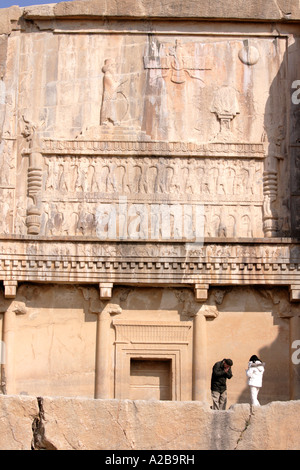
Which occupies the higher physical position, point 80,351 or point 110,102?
point 110,102

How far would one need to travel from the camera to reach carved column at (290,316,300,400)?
19438 millimetres

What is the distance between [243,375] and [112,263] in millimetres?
2918

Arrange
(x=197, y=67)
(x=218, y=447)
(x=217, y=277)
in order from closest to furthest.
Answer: (x=218, y=447) < (x=217, y=277) < (x=197, y=67)

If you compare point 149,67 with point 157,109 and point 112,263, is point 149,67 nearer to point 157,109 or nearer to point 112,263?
point 157,109

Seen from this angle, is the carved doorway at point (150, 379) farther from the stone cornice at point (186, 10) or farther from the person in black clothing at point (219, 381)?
the stone cornice at point (186, 10)

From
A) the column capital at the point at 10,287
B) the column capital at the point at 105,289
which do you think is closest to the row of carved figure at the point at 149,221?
the column capital at the point at 105,289

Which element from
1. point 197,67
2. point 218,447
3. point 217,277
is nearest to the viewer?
point 218,447

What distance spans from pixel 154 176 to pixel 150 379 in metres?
3.53

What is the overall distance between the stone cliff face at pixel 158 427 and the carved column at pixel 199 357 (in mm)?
6634

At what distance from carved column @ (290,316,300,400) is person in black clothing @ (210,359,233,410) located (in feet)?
6.31

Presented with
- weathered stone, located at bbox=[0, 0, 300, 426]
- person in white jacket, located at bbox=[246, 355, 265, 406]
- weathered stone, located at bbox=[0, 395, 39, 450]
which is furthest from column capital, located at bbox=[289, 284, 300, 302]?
weathered stone, located at bbox=[0, 395, 39, 450]

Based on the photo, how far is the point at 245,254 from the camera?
64.4 ft

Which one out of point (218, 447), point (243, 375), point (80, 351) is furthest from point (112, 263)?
point (218, 447)

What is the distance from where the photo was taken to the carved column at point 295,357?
1944 cm
